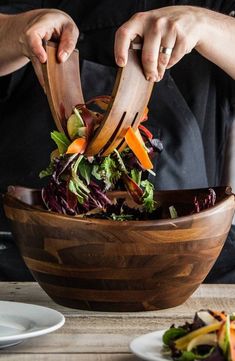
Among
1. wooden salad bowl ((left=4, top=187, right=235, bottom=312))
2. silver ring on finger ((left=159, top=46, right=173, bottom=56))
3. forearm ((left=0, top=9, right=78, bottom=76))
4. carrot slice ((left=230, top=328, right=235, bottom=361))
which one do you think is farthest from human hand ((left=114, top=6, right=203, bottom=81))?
carrot slice ((left=230, top=328, right=235, bottom=361))

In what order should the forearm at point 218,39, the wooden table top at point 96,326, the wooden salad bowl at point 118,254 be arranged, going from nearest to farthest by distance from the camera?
1. the wooden table top at point 96,326
2. the wooden salad bowl at point 118,254
3. the forearm at point 218,39

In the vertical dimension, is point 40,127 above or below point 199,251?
below

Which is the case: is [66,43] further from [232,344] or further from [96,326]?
[232,344]

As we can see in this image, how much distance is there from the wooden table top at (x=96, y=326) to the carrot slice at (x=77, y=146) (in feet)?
0.68

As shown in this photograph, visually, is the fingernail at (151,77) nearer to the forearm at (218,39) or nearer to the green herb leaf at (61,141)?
the green herb leaf at (61,141)

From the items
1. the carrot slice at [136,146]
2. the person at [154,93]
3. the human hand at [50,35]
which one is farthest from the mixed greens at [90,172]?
the person at [154,93]

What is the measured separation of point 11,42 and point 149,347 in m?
0.96

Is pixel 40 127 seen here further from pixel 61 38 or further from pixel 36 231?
pixel 36 231

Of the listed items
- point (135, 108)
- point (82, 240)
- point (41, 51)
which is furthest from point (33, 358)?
point (41, 51)

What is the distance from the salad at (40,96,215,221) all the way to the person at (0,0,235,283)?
0.28 metres

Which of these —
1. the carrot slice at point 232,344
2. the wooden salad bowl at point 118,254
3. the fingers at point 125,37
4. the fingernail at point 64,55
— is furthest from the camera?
the fingernail at point 64,55

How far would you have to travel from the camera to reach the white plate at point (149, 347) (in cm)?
89

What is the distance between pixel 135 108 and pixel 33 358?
1.33 ft

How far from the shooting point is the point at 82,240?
3.63 feet
